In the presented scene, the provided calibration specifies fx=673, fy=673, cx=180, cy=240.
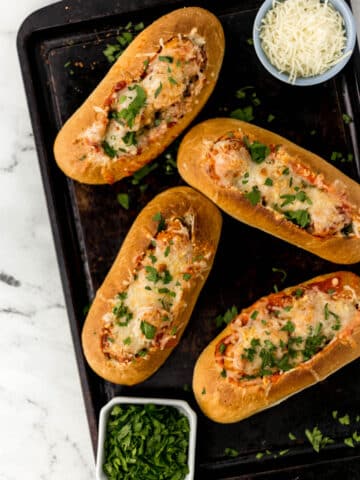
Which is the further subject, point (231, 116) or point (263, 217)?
point (231, 116)

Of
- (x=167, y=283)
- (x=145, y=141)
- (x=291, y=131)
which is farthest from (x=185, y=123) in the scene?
(x=167, y=283)

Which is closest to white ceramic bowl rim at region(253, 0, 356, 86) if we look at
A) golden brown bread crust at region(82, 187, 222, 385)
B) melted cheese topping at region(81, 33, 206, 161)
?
melted cheese topping at region(81, 33, 206, 161)

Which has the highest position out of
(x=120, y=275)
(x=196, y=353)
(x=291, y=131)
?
(x=291, y=131)

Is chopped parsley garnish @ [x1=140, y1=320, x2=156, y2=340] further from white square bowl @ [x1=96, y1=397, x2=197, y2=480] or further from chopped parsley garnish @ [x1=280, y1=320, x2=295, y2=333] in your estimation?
chopped parsley garnish @ [x1=280, y1=320, x2=295, y2=333]

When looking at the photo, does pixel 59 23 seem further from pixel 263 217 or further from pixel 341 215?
pixel 341 215

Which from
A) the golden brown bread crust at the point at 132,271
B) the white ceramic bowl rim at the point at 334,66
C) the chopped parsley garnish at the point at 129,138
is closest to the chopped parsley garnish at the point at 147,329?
the golden brown bread crust at the point at 132,271

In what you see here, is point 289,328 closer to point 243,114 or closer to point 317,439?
point 317,439

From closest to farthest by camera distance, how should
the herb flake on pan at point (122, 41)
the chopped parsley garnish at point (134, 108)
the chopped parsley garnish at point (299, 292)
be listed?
the chopped parsley garnish at point (134, 108)
the chopped parsley garnish at point (299, 292)
the herb flake on pan at point (122, 41)

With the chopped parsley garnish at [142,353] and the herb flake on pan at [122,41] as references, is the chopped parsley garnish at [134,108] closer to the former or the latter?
the herb flake on pan at [122,41]

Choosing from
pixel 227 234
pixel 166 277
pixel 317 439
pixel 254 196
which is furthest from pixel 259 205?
pixel 317 439
